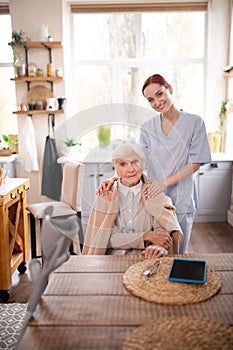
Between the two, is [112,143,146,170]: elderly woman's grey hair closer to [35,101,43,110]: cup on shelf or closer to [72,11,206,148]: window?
[35,101,43,110]: cup on shelf

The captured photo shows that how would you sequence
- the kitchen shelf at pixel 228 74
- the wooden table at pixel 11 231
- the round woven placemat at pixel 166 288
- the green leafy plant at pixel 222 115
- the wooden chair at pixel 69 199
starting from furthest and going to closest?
the green leafy plant at pixel 222 115
the kitchen shelf at pixel 228 74
the wooden table at pixel 11 231
the wooden chair at pixel 69 199
the round woven placemat at pixel 166 288

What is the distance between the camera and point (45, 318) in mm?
1062

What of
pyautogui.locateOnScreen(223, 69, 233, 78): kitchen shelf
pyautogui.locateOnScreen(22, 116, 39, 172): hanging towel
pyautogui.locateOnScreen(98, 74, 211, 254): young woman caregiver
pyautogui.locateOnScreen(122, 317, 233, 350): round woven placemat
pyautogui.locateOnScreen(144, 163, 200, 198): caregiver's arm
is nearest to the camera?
pyautogui.locateOnScreen(122, 317, 233, 350): round woven placemat

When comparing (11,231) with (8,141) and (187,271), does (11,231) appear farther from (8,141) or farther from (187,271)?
(8,141)

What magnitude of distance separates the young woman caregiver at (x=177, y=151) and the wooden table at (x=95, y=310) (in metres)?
0.57

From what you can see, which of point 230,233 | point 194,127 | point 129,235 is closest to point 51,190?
point 129,235

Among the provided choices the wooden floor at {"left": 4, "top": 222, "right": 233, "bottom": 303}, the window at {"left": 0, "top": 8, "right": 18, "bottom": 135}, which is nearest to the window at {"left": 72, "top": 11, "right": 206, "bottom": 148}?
the window at {"left": 0, "top": 8, "right": 18, "bottom": 135}

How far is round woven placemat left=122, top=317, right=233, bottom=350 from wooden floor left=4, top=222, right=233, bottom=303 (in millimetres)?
1571

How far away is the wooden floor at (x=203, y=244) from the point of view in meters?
2.47

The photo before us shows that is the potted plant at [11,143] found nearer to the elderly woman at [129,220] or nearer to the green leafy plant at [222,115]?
the green leafy plant at [222,115]

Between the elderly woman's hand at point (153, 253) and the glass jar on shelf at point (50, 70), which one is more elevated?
the glass jar on shelf at point (50, 70)

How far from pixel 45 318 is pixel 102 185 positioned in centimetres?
76

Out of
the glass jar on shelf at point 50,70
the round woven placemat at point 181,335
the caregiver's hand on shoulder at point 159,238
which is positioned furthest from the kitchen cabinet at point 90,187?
the glass jar on shelf at point 50,70

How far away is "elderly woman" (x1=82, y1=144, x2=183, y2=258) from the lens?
5.60 feet
